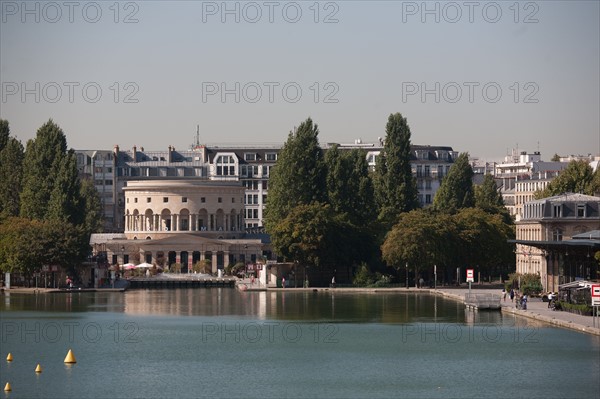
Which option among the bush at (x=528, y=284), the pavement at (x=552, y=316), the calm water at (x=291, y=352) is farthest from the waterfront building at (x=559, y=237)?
the calm water at (x=291, y=352)

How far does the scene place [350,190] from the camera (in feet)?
478

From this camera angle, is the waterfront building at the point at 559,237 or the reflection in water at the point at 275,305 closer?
the reflection in water at the point at 275,305

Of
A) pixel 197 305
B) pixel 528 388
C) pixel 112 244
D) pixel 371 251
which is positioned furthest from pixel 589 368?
pixel 112 244

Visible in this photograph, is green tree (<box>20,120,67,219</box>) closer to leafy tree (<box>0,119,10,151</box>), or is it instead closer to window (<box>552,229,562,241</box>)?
leafy tree (<box>0,119,10,151</box>)

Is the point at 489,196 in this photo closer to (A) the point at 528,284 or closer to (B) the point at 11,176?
(B) the point at 11,176

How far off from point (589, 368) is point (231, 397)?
16528mm

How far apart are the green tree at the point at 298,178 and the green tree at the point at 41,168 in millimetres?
20407

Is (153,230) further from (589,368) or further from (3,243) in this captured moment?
(589,368)

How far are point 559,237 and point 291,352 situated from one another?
4368cm

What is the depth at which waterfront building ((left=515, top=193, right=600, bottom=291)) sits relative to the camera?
4242 inches

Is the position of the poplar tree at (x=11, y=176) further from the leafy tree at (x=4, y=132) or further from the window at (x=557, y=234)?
the window at (x=557, y=234)

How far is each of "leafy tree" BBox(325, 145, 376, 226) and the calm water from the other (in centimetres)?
3061

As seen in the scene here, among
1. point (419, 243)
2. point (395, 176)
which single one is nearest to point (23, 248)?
point (419, 243)

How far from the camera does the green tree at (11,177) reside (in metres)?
152
